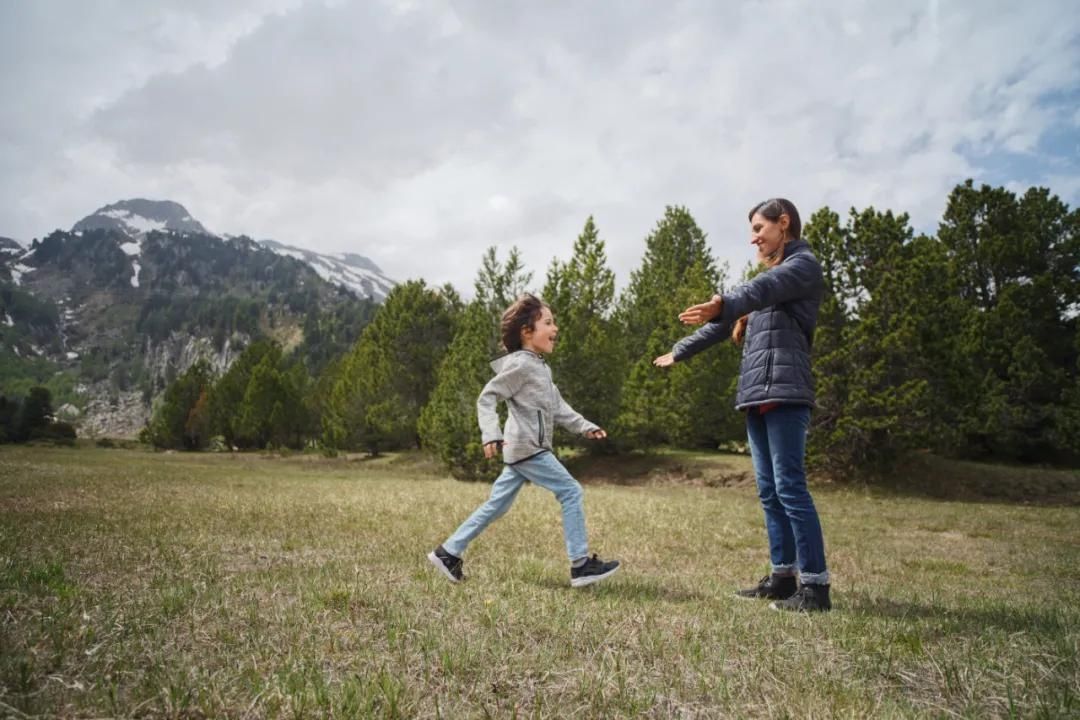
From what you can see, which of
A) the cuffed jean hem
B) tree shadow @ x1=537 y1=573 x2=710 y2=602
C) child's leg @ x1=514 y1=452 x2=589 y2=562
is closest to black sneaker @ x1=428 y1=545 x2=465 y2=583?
A: tree shadow @ x1=537 y1=573 x2=710 y2=602

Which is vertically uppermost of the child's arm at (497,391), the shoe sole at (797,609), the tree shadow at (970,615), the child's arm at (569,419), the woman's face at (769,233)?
the woman's face at (769,233)

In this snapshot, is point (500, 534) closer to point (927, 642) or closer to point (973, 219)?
point (927, 642)

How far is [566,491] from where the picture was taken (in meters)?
5.28

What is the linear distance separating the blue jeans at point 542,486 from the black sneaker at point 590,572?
10 centimetres

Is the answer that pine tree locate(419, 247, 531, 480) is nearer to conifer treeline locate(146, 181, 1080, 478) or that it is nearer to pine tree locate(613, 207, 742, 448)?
conifer treeline locate(146, 181, 1080, 478)

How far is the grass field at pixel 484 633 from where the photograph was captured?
7.92 ft

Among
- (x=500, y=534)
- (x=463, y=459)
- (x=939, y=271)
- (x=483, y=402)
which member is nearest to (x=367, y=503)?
(x=500, y=534)

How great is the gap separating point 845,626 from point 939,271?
2333 centimetres

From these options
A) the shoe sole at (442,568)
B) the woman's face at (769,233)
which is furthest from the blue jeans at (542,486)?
the woman's face at (769,233)

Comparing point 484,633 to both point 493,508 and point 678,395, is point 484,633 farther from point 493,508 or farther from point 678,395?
point 678,395

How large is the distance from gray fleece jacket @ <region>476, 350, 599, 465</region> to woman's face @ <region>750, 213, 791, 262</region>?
2120 millimetres

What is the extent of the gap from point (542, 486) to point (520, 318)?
5.18 feet

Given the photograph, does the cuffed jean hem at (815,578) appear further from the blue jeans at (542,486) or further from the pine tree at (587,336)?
the pine tree at (587,336)

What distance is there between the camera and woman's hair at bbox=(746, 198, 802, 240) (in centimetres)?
496
